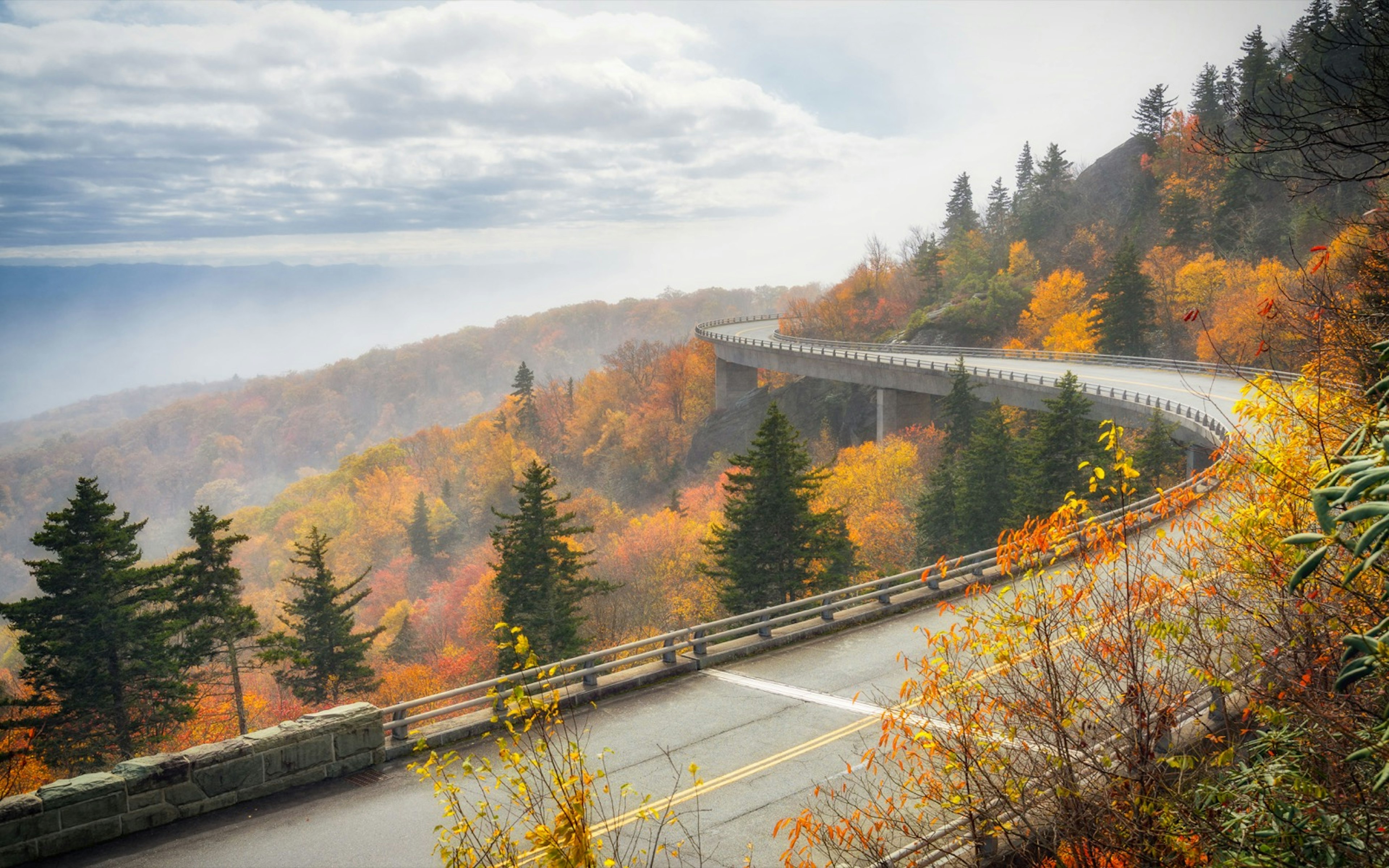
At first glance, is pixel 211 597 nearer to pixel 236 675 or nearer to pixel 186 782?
pixel 236 675

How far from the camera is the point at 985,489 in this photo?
4672 cm

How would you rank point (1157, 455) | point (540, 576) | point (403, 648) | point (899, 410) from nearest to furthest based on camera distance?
point (540, 576) → point (1157, 455) → point (403, 648) → point (899, 410)

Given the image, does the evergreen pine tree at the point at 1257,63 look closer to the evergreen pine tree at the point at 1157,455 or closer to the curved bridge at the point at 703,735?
the evergreen pine tree at the point at 1157,455

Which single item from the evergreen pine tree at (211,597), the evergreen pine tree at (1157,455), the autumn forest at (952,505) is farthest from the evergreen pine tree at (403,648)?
the evergreen pine tree at (1157,455)

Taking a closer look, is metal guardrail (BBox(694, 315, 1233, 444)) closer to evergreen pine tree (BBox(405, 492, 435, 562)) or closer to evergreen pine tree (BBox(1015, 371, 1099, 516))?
evergreen pine tree (BBox(1015, 371, 1099, 516))

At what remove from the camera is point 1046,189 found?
339 ft

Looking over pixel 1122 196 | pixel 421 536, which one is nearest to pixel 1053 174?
pixel 1122 196

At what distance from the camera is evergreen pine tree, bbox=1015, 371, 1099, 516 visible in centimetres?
4031

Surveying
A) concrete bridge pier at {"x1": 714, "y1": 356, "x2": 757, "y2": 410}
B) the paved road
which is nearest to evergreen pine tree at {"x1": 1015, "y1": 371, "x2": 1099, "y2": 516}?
the paved road

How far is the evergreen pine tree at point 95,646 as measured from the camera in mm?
29375

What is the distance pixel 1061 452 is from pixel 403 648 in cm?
4929

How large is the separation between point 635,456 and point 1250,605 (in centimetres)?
9782

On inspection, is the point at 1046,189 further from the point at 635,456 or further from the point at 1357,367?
the point at 1357,367

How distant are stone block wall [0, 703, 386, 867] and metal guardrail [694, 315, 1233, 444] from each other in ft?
62.6
